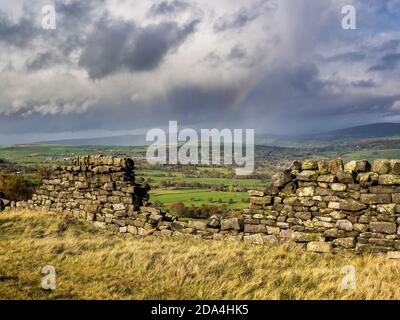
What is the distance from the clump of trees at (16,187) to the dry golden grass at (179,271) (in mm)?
21674

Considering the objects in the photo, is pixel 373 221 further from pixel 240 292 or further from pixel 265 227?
pixel 240 292

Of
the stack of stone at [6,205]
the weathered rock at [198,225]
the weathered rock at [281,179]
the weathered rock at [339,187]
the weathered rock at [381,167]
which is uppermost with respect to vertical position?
the weathered rock at [381,167]

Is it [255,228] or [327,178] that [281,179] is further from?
[255,228]

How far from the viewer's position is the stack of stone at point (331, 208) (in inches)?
379

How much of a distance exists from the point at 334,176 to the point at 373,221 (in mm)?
1439

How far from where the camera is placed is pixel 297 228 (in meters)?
10.6

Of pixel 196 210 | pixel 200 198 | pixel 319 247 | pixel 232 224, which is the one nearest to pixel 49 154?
pixel 200 198

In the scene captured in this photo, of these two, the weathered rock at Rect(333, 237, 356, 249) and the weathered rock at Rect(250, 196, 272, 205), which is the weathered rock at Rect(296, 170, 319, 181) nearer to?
the weathered rock at Rect(250, 196, 272, 205)

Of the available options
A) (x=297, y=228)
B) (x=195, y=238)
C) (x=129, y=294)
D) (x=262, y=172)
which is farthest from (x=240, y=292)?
(x=262, y=172)

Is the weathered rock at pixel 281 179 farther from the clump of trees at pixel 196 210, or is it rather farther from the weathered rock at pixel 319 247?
the clump of trees at pixel 196 210

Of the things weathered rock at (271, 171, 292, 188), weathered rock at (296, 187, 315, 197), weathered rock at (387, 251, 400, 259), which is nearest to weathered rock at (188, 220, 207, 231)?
weathered rock at (271, 171, 292, 188)

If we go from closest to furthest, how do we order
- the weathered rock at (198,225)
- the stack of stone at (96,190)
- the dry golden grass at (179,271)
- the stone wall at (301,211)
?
1. the dry golden grass at (179,271)
2. the stone wall at (301,211)
3. the weathered rock at (198,225)
4. the stack of stone at (96,190)

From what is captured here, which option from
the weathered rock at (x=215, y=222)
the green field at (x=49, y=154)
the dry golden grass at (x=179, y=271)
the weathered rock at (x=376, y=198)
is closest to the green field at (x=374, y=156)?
the green field at (x=49, y=154)

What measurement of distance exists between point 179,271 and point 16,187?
93.8 ft
